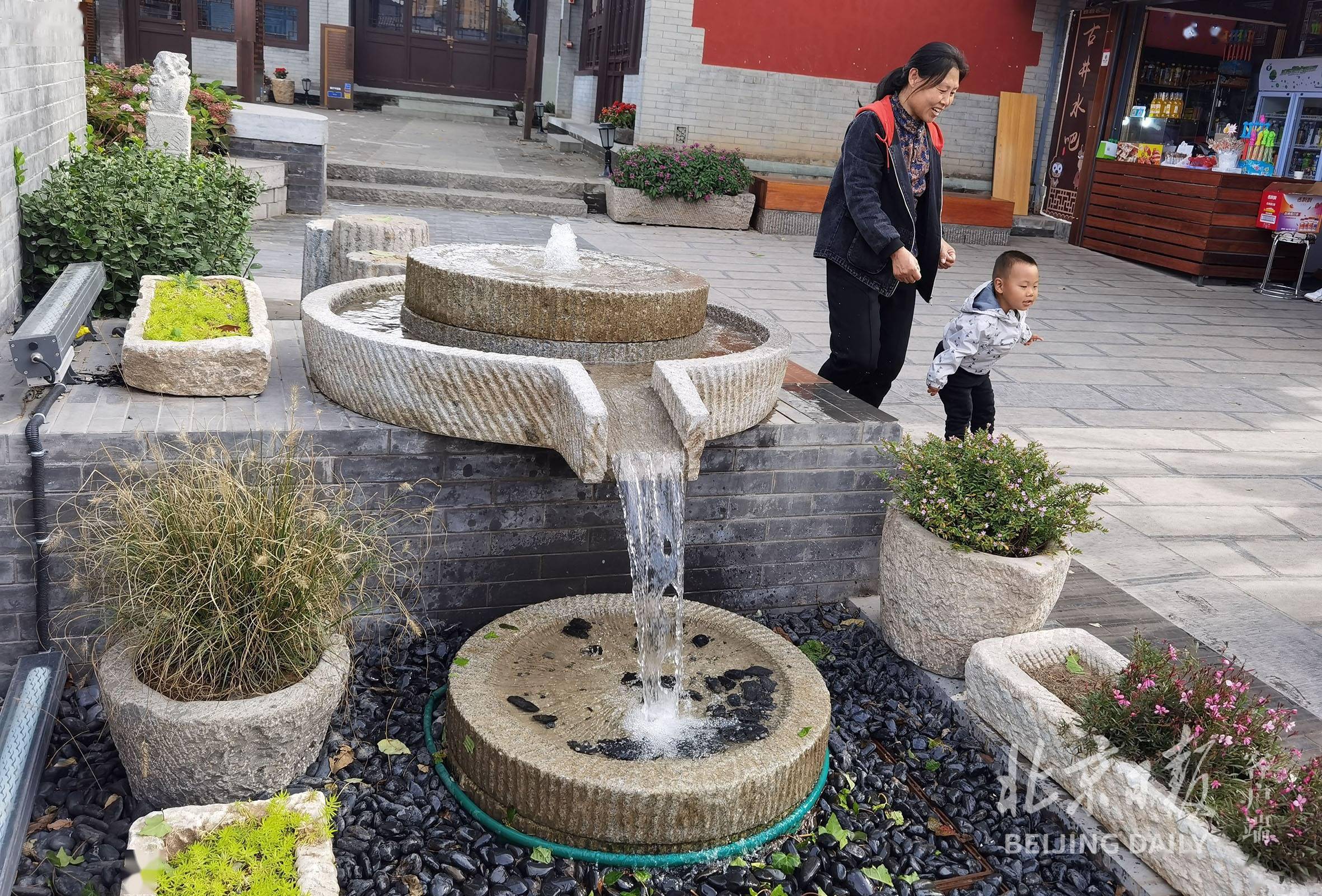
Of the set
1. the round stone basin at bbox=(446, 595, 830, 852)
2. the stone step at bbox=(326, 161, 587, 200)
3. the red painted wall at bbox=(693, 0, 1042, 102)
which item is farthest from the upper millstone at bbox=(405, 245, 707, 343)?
the red painted wall at bbox=(693, 0, 1042, 102)

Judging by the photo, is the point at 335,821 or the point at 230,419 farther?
the point at 230,419

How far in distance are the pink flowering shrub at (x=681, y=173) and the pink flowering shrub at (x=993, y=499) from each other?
29.0 feet

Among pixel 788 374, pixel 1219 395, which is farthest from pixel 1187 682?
pixel 1219 395

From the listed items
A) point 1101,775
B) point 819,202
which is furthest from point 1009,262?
point 819,202

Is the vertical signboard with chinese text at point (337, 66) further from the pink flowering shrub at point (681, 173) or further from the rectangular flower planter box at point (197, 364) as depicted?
the rectangular flower planter box at point (197, 364)

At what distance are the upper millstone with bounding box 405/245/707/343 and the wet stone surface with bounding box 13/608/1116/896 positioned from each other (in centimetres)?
112

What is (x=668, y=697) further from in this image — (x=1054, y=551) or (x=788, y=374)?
(x=788, y=374)

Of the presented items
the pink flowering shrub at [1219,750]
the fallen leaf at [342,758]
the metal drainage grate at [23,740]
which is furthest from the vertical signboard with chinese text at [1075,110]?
the metal drainage grate at [23,740]

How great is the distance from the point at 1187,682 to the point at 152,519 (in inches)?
109

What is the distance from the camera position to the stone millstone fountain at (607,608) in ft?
9.00

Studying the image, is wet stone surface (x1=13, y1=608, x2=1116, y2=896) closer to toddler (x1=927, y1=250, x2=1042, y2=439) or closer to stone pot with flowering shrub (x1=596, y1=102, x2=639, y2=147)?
toddler (x1=927, y1=250, x2=1042, y2=439)

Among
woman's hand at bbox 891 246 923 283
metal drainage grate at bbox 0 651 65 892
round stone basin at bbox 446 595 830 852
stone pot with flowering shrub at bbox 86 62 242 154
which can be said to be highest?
stone pot with flowering shrub at bbox 86 62 242 154

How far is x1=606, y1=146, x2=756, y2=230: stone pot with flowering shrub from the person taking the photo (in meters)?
12.0

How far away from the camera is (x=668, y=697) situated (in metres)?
3.22
